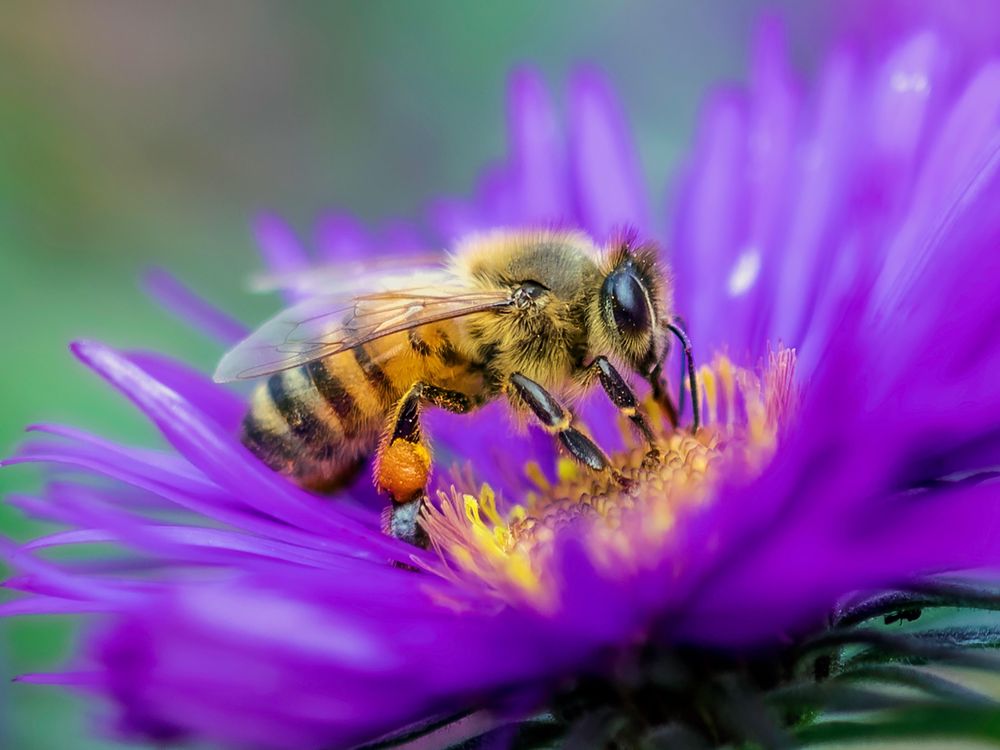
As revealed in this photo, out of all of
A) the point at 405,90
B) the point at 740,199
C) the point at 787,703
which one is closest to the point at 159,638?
the point at 787,703

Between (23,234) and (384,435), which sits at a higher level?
(23,234)

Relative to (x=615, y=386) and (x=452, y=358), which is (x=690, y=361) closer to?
(x=615, y=386)

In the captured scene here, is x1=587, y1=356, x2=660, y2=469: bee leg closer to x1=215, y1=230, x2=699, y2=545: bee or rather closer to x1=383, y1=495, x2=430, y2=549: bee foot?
x1=215, y1=230, x2=699, y2=545: bee

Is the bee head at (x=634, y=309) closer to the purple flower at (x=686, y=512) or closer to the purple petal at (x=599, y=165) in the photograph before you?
the purple flower at (x=686, y=512)

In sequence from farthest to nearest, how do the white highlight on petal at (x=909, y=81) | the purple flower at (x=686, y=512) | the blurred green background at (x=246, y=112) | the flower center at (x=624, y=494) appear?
the blurred green background at (x=246, y=112), the white highlight on petal at (x=909, y=81), the flower center at (x=624, y=494), the purple flower at (x=686, y=512)

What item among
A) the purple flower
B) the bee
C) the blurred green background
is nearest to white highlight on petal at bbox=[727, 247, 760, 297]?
the purple flower

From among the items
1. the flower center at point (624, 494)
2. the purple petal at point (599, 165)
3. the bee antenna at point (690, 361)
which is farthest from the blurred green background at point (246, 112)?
the bee antenna at point (690, 361)

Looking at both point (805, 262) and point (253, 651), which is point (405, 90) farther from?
point (253, 651)
